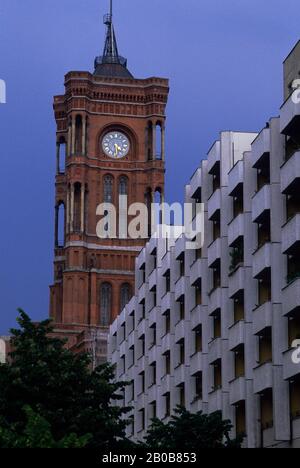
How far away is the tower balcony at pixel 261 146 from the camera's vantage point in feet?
156

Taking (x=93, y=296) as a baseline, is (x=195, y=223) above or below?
below

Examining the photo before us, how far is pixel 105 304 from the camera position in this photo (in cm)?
14025

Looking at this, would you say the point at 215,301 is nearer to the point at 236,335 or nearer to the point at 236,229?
the point at 236,335

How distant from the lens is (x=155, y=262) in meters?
74.8

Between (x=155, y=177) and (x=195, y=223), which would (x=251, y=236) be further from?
(x=155, y=177)

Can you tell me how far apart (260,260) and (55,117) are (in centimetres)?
10637

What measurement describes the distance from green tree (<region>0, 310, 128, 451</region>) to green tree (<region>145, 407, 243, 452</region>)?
1934 mm

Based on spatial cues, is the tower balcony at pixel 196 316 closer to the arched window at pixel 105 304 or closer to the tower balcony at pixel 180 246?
the tower balcony at pixel 180 246

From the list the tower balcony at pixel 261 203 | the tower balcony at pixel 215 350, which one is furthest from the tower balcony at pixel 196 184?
the tower balcony at pixel 261 203

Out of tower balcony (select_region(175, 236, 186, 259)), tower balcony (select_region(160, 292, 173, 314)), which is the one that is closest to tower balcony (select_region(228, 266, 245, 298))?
tower balcony (select_region(175, 236, 186, 259))

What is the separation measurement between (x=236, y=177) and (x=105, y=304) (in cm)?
8938

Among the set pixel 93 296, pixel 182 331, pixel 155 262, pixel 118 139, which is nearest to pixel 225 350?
pixel 182 331

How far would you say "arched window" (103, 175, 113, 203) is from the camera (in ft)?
473

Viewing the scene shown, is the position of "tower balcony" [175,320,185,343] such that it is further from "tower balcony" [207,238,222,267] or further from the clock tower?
the clock tower
